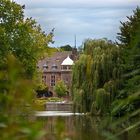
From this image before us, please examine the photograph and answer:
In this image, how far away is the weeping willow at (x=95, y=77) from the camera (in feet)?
105

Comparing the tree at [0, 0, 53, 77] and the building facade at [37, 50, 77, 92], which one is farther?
the building facade at [37, 50, 77, 92]

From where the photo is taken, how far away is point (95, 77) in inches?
1275

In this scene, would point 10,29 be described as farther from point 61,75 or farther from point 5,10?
point 61,75

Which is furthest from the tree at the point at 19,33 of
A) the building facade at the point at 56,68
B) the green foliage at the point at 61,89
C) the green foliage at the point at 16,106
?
the building facade at the point at 56,68

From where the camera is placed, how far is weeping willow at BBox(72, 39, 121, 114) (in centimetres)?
3194

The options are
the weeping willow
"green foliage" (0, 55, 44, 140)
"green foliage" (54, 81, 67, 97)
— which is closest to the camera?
"green foliage" (0, 55, 44, 140)

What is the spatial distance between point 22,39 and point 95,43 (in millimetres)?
5199

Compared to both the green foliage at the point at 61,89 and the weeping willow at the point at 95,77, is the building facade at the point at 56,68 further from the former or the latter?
the weeping willow at the point at 95,77

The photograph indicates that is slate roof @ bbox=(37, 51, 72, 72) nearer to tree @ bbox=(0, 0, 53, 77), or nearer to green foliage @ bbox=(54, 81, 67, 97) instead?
green foliage @ bbox=(54, 81, 67, 97)

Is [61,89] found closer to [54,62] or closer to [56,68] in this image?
[56,68]

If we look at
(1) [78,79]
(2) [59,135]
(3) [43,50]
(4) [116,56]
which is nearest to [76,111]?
(1) [78,79]

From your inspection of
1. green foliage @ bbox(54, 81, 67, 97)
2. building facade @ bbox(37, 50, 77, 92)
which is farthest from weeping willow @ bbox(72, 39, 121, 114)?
building facade @ bbox(37, 50, 77, 92)

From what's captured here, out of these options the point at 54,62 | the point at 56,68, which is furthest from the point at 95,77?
the point at 56,68

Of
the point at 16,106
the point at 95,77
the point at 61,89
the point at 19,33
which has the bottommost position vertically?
the point at 61,89
